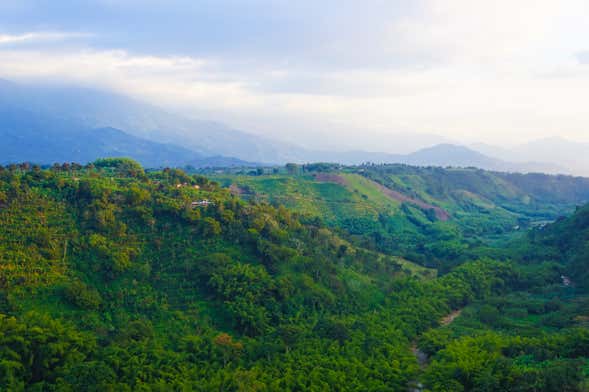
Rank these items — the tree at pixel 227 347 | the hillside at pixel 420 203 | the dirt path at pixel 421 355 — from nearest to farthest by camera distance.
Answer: the dirt path at pixel 421 355
the tree at pixel 227 347
the hillside at pixel 420 203

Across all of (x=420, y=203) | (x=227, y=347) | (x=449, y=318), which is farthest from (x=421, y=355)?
(x=420, y=203)

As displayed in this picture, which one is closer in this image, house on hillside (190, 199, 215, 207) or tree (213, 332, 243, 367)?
tree (213, 332, 243, 367)

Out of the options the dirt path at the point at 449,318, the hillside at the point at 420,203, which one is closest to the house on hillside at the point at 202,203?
the hillside at the point at 420,203

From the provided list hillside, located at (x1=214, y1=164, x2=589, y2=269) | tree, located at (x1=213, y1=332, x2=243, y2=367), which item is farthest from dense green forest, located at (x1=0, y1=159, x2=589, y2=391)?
hillside, located at (x1=214, y1=164, x2=589, y2=269)

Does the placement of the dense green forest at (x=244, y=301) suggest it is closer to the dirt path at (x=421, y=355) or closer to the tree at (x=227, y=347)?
the tree at (x=227, y=347)

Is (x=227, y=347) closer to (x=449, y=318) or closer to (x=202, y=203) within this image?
(x=202, y=203)

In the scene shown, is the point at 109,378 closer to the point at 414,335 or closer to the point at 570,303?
the point at 414,335

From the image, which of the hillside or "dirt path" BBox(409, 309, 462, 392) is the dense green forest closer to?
"dirt path" BBox(409, 309, 462, 392)

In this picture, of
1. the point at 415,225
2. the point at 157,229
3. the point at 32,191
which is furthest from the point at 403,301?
the point at 415,225

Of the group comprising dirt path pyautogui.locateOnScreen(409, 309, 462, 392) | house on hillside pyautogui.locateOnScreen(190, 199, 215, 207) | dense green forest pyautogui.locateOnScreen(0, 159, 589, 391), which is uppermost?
house on hillside pyautogui.locateOnScreen(190, 199, 215, 207)
